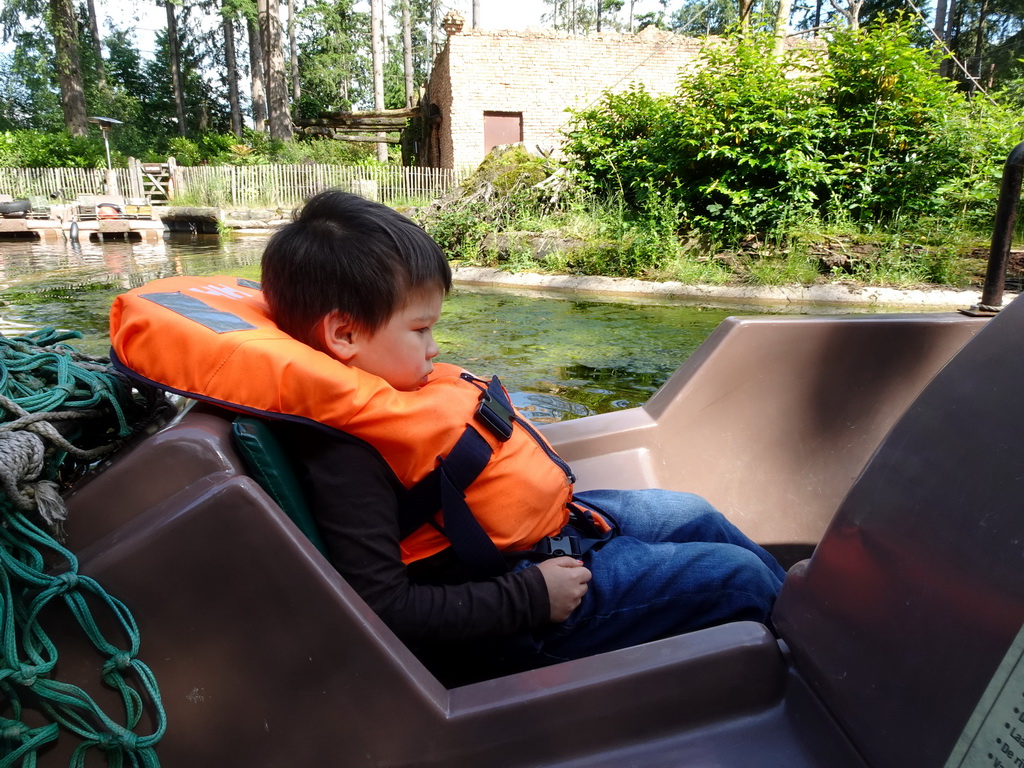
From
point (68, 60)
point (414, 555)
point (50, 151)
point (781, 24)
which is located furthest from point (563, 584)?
point (68, 60)

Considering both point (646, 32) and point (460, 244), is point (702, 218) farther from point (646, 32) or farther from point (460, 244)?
point (646, 32)

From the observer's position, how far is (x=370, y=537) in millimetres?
959

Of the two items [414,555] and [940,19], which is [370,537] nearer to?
[414,555]

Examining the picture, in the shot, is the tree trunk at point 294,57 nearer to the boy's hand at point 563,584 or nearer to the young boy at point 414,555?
the young boy at point 414,555

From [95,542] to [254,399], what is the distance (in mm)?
233

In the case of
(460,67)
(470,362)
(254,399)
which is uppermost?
(460,67)

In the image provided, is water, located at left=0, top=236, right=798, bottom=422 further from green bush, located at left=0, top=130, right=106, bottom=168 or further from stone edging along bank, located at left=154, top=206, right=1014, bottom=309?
green bush, located at left=0, top=130, right=106, bottom=168

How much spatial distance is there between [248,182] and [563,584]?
59.8 ft

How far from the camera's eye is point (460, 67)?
17.5 m

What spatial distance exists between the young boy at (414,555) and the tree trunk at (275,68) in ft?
77.2

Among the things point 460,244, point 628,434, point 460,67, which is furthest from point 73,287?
point 460,67

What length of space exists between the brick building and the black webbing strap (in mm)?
17034

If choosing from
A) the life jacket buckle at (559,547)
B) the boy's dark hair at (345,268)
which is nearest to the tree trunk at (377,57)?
the boy's dark hair at (345,268)

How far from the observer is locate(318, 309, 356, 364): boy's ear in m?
1.08
